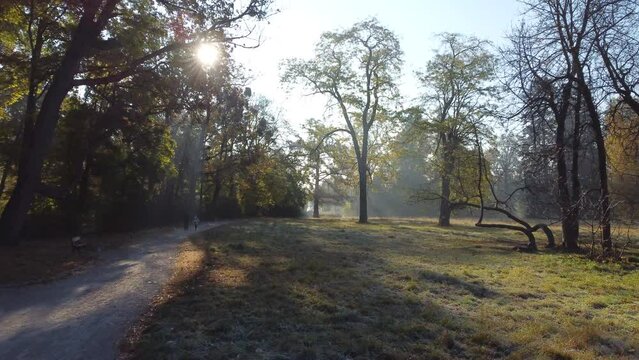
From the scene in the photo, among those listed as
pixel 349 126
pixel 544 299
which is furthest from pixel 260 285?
pixel 349 126

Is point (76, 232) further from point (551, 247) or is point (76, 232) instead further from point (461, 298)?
point (551, 247)

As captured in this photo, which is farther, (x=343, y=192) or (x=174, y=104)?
(x=343, y=192)

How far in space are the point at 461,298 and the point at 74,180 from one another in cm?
2057

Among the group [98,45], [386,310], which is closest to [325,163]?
[98,45]

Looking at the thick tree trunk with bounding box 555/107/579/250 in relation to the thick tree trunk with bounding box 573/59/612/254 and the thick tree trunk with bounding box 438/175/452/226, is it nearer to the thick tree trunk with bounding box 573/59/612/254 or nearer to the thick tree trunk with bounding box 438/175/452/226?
the thick tree trunk with bounding box 573/59/612/254

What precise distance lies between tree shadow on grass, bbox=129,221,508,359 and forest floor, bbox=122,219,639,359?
0.8 inches

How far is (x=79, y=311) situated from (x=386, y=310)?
547 cm

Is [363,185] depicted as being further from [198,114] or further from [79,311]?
[79,311]

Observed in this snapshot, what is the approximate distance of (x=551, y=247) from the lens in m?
22.1

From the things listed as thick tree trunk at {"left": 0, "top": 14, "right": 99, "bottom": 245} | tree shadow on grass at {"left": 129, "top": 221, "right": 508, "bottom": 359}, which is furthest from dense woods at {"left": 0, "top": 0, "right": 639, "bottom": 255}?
tree shadow on grass at {"left": 129, "top": 221, "right": 508, "bottom": 359}

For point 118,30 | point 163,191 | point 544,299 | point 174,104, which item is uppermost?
point 118,30

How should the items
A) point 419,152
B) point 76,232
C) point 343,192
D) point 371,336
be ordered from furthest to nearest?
point 343,192 < point 419,152 < point 76,232 < point 371,336

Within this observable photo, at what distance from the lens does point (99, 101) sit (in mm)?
25453

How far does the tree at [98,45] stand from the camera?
15.8m
